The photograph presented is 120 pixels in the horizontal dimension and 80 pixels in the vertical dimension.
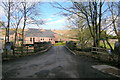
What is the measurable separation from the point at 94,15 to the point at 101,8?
1.00 metres

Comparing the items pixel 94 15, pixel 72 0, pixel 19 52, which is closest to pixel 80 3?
pixel 72 0

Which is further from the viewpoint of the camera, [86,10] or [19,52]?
[86,10]

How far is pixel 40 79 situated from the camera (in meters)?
4.41

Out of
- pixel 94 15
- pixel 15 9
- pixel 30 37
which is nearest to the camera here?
pixel 94 15

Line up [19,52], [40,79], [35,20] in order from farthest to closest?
[35,20] < [19,52] < [40,79]

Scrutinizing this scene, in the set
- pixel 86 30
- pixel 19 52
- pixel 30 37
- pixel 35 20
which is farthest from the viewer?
pixel 30 37

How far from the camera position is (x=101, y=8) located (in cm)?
1185

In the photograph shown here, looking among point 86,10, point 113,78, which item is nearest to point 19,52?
point 86,10

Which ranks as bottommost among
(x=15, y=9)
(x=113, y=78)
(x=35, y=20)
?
(x=113, y=78)

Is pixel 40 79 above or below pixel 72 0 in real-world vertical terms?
below

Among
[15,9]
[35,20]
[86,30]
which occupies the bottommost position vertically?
[86,30]

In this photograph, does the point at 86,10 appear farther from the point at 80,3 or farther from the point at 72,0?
the point at 72,0

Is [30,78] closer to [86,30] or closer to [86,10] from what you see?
[86,10]

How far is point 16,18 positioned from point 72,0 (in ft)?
33.3
